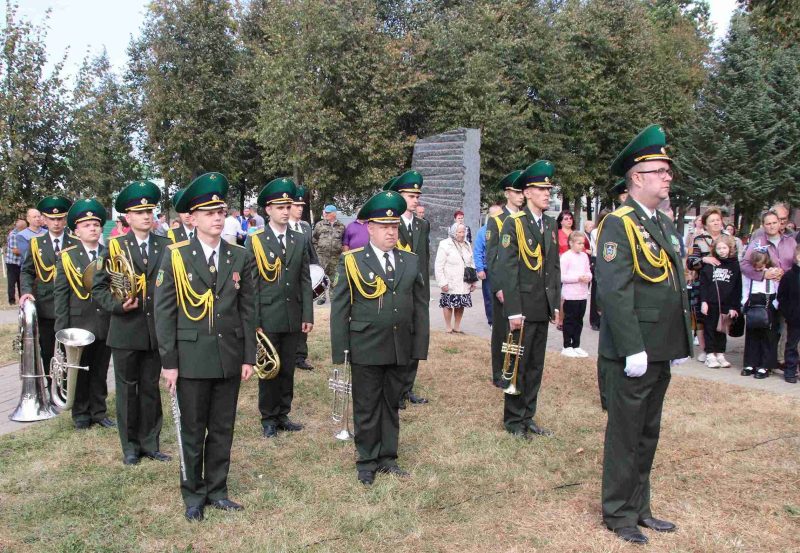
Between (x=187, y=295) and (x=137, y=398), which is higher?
(x=187, y=295)

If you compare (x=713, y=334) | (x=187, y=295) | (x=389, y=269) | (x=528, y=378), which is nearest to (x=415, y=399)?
(x=528, y=378)

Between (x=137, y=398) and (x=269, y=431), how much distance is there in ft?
4.30

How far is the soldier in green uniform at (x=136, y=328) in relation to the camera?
6133mm

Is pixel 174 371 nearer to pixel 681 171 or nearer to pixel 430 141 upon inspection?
pixel 430 141

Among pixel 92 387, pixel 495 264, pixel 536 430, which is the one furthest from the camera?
pixel 92 387

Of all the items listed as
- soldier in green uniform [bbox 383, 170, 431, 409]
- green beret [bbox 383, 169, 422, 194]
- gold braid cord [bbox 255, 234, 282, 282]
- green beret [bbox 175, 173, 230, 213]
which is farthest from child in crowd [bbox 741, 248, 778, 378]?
green beret [bbox 175, 173, 230, 213]

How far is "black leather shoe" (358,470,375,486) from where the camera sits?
574 centimetres

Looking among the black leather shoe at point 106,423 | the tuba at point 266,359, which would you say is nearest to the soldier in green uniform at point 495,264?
the tuba at point 266,359

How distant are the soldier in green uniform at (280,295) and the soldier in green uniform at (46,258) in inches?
84.3

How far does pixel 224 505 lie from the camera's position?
525 centimetres

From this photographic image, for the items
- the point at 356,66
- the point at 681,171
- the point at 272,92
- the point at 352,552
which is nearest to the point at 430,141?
the point at 356,66

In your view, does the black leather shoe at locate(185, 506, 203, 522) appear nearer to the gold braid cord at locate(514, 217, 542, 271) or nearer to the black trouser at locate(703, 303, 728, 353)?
the gold braid cord at locate(514, 217, 542, 271)

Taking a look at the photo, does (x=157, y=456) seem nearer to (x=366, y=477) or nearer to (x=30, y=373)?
(x=366, y=477)

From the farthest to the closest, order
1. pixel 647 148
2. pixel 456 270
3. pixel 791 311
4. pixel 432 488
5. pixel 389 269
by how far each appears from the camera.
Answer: pixel 456 270
pixel 791 311
pixel 389 269
pixel 432 488
pixel 647 148
